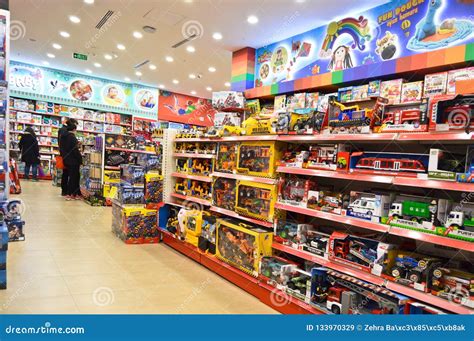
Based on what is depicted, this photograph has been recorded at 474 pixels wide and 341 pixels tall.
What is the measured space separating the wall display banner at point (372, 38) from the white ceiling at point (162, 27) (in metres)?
0.19

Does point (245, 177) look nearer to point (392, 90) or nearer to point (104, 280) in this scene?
point (104, 280)

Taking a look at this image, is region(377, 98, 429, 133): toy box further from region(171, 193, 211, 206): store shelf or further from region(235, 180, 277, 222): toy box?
region(171, 193, 211, 206): store shelf

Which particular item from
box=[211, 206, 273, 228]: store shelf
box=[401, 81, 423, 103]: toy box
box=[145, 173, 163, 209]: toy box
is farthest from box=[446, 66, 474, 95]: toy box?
box=[145, 173, 163, 209]: toy box

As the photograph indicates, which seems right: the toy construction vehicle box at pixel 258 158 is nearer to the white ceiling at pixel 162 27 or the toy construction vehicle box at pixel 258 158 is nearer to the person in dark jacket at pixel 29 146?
the white ceiling at pixel 162 27

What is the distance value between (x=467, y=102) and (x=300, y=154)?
1460mm

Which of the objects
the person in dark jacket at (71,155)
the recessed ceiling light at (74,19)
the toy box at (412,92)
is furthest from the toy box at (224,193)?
the person in dark jacket at (71,155)

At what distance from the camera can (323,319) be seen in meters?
2.55

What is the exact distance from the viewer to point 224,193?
4387 mm

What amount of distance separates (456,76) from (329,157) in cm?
161

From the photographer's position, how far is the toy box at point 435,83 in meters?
3.47

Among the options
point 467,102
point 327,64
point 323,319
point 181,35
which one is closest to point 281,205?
point 323,319

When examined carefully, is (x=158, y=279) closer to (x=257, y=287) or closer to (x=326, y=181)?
(x=257, y=287)

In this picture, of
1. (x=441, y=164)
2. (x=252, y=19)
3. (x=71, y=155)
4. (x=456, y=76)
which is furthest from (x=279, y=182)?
(x=71, y=155)

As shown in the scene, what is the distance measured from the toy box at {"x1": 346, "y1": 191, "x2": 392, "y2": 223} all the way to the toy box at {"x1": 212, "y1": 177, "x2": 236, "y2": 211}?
1701 millimetres
